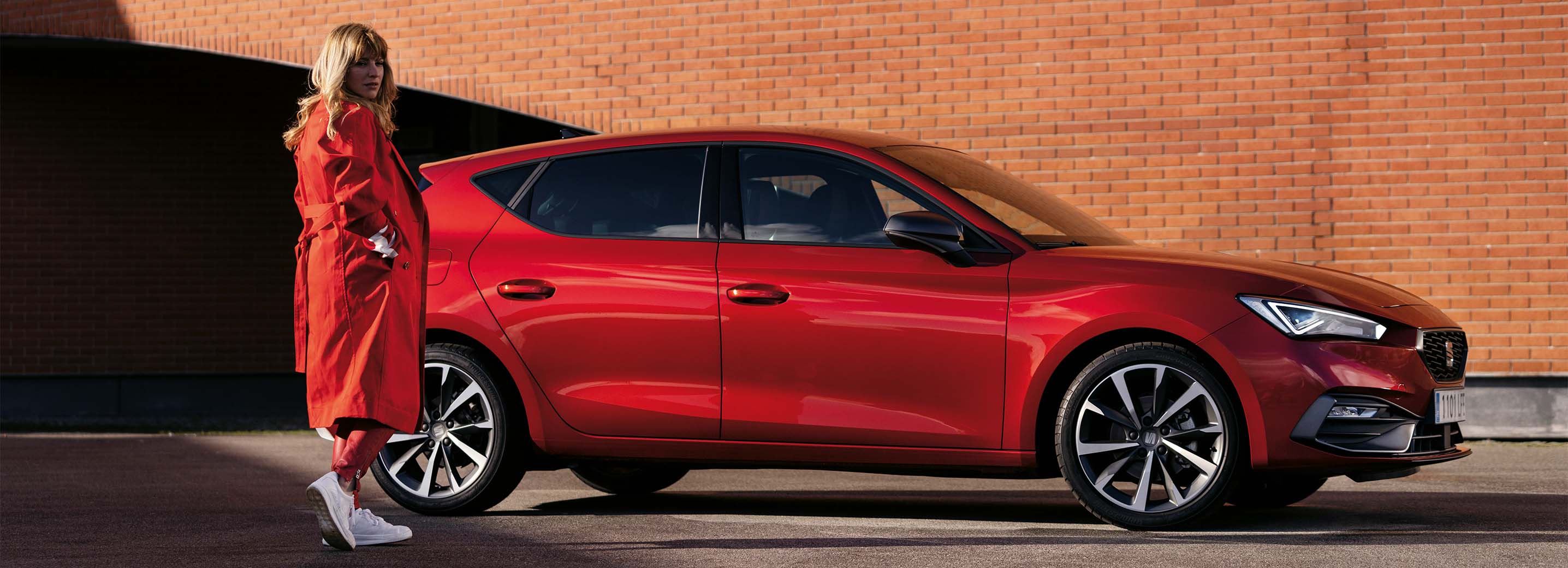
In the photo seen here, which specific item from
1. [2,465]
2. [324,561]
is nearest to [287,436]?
[2,465]

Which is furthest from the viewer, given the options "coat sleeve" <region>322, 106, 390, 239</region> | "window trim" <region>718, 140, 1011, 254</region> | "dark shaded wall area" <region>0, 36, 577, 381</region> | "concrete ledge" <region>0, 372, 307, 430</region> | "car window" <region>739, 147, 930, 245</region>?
"dark shaded wall area" <region>0, 36, 577, 381</region>

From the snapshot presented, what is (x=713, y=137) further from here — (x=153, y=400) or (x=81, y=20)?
(x=153, y=400)

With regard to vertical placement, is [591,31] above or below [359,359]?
above

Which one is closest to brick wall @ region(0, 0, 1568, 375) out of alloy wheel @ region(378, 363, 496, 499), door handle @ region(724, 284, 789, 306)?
door handle @ region(724, 284, 789, 306)

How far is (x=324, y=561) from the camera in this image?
5289 millimetres

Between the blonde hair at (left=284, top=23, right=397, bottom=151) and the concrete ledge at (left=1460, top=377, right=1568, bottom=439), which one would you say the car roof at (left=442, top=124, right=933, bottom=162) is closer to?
the blonde hair at (left=284, top=23, right=397, bottom=151)

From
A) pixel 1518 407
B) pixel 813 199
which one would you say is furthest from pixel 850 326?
pixel 1518 407

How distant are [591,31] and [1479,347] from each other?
654 centimetres

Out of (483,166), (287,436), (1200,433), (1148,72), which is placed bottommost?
(287,436)

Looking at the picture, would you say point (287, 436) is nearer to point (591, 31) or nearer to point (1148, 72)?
point (591, 31)

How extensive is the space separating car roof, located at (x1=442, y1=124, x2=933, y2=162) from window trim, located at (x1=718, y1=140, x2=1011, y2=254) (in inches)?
1.8

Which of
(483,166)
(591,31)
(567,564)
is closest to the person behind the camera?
(567,564)

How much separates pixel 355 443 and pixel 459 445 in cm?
107

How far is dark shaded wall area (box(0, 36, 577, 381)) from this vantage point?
1457 centimetres
